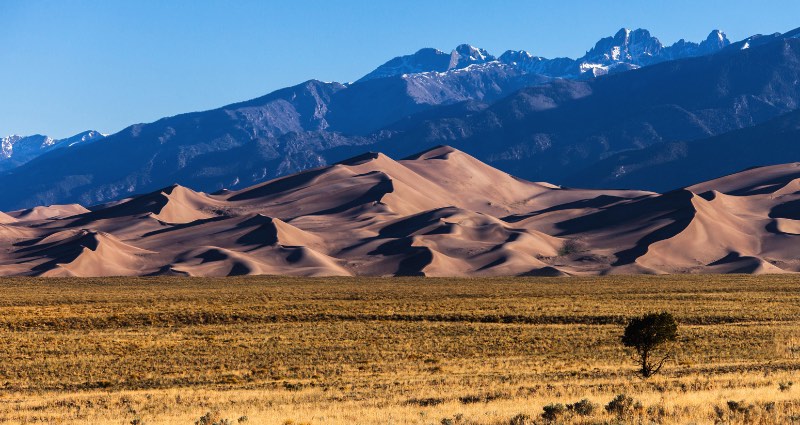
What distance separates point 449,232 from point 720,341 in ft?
417

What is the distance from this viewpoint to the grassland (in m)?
29.3

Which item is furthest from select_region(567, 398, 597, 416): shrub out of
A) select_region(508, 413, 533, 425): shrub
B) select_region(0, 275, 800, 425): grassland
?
select_region(508, 413, 533, 425): shrub

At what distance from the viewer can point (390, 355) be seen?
48031mm

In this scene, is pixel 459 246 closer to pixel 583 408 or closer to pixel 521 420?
pixel 583 408

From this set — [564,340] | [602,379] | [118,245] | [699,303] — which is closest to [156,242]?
[118,245]

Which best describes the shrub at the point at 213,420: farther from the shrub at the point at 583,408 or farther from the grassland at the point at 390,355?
the shrub at the point at 583,408

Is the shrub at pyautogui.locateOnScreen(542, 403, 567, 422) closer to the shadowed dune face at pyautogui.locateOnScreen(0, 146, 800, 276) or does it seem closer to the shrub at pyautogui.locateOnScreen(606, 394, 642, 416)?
the shrub at pyautogui.locateOnScreen(606, 394, 642, 416)

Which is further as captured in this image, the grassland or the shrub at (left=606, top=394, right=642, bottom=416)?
the grassland

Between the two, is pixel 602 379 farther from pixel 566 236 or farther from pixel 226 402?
pixel 566 236

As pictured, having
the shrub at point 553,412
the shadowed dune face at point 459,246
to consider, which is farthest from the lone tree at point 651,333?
the shadowed dune face at point 459,246

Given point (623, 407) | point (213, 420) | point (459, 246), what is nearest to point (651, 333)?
point (623, 407)

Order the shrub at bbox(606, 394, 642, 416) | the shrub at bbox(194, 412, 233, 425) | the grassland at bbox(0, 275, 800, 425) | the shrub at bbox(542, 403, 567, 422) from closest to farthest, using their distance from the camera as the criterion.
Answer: the shrub at bbox(542, 403, 567, 422) → the shrub at bbox(606, 394, 642, 416) → the shrub at bbox(194, 412, 233, 425) → the grassland at bbox(0, 275, 800, 425)

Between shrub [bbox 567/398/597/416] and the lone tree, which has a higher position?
the lone tree

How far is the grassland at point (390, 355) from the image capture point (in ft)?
96.0
